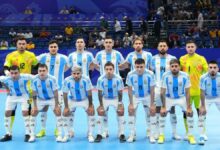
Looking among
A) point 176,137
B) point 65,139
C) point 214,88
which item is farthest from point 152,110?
point 65,139

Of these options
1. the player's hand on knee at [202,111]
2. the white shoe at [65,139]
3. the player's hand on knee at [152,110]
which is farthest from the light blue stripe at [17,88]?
the player's hand on knee at [202,111]

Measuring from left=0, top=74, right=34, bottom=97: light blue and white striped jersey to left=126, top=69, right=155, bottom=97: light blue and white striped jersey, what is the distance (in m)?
2.47

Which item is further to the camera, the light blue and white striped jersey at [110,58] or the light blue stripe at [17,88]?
the light blue and white striped jersey at [110,58]

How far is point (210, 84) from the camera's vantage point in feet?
31.4

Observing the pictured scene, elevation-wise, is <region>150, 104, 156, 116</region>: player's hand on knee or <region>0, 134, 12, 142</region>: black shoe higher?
<region>150, 104, 156, 116</region>: player's hand on knee

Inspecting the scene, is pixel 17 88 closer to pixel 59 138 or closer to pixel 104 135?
pixel 59 138

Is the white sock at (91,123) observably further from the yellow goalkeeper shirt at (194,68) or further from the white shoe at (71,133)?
the yellow goalkeeper shirt at (194,68)

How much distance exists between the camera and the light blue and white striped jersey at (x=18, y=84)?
10016mm

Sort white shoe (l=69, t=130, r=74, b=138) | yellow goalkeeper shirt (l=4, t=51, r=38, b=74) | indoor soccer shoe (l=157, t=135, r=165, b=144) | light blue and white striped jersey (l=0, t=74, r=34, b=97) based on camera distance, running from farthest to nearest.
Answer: yellow goalkeeper shirt (l=4, t=51, r=38, b=74) < white shoe (l=69, t=130, r=74, b=138) < light blue and white striped jersey (l=0, t=74, r=34, b=97) < indoor soccer shoe (l=157, t=135, r=165, b=144)

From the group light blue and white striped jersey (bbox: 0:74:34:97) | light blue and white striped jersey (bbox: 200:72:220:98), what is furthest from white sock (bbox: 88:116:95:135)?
light blue and white striped jersey (bbox: 200:72:220:98)

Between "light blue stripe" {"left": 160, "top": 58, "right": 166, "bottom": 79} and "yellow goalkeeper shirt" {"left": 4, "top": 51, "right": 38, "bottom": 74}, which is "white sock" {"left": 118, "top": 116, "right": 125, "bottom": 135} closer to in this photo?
"light blue stripe" {"left": 160, "top": 58, "right": 166, "bottom": 79}

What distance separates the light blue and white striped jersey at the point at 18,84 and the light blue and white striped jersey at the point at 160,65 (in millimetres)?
3131

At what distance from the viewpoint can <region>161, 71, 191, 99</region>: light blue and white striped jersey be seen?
9.63 meters

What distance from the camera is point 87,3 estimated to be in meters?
30.3
